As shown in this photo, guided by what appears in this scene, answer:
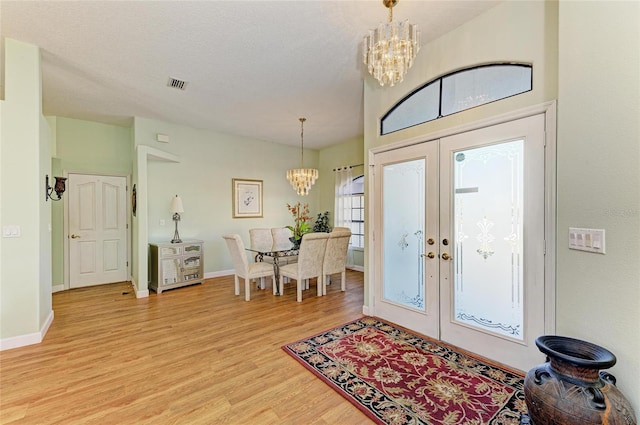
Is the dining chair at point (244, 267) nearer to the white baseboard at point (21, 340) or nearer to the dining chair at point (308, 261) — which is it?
the dining chair at point (308, 261)

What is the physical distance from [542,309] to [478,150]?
1.41 meters

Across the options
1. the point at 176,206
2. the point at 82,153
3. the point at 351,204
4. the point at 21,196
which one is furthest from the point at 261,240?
the point at 82,153

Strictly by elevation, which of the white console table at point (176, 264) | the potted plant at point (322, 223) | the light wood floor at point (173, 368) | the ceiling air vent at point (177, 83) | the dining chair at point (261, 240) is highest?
the ceiling air vent at point (177, 83)

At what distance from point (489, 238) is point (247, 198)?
200 inches

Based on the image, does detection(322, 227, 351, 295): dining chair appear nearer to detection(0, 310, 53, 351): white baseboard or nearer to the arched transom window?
the arched transom window

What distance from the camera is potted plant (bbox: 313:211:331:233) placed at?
7.06m

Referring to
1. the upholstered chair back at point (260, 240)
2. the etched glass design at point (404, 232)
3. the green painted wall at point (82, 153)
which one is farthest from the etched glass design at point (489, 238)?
the green painted wall at point (82, 153)

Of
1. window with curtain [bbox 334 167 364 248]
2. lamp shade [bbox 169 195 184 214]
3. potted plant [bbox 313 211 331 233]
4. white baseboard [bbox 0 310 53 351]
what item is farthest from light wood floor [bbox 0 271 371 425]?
potted plant [bbox 313 211 331 233]

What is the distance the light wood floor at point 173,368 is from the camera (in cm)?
187

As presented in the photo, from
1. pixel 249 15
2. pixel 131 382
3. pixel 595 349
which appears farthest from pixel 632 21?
pixel 131 382

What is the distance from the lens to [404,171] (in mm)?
3180

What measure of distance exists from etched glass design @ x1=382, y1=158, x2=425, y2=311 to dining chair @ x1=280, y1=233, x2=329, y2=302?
3.86ft

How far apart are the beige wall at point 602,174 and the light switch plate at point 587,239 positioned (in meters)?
0.03

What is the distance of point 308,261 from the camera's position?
4309 mm
